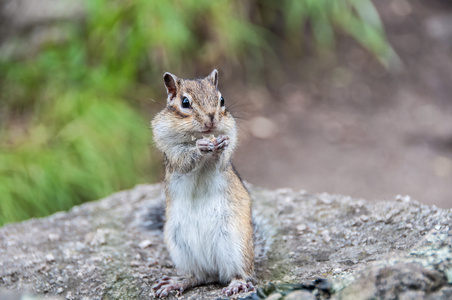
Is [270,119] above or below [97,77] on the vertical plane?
below

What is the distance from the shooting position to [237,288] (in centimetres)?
305

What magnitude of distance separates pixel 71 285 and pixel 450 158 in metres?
4.92

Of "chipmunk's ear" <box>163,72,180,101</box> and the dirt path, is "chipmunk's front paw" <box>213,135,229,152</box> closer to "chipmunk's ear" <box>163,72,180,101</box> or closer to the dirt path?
Result: "chipmunk's ear" <box>163,72,180,101</box>

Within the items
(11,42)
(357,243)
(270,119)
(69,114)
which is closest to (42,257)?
(357,243)

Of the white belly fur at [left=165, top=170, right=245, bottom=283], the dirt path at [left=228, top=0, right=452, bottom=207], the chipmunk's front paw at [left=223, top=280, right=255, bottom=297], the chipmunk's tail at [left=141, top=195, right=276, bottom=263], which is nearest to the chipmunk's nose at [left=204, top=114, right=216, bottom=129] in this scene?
the white belly fur at [left=165, top=170, right=245, bottom=283]

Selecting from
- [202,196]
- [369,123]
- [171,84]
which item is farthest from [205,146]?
[369,123]

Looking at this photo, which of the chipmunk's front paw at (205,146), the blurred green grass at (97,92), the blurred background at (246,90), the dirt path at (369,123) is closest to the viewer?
the chipmunk's front paw at (205,146)

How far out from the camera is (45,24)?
21.8ft

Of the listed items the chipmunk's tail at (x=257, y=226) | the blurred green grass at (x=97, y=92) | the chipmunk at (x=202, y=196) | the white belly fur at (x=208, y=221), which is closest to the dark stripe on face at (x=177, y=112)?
the chipmunk at (x=202, y=196)

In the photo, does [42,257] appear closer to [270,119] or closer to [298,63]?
[270,119]

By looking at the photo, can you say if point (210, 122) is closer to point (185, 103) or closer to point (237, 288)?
point (185, 103)

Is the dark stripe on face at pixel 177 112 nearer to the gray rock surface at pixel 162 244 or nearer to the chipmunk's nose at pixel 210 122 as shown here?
the chipmunk's nose at pixel 210 122

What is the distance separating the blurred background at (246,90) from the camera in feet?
19.1

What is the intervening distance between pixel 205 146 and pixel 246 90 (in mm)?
4676
